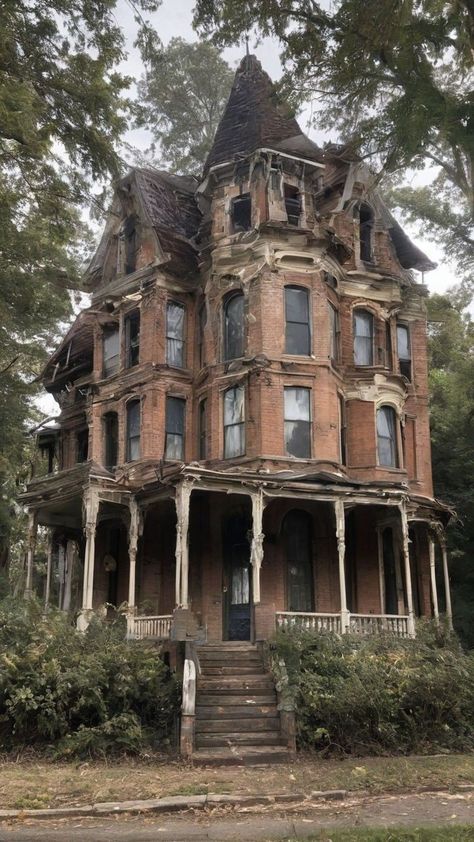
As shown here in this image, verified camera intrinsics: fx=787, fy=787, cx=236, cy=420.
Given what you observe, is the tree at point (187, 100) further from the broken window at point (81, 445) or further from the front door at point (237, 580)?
the front door at point (237, 580)

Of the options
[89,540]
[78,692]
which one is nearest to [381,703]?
[78,692]

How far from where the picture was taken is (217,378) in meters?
22.8

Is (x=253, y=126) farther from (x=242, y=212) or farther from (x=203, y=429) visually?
(x=203, y=429)

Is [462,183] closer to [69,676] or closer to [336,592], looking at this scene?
[69,676]

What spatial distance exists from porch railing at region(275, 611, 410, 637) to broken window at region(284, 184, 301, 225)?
12180mm

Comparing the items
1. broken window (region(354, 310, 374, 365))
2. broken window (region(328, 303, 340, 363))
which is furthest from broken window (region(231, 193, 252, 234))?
broken window (region(354, 310, 374, 365))

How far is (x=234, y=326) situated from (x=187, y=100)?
22300 millimetres

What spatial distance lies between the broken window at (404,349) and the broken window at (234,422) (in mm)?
6841

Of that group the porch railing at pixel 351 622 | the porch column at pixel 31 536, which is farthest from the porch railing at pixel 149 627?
the porch column at pixel 31 536

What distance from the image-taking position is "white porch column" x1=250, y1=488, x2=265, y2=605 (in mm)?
18031

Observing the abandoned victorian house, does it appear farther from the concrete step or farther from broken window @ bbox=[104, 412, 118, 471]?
the concrete step

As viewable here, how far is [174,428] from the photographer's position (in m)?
23.9

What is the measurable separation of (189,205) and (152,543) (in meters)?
12.2

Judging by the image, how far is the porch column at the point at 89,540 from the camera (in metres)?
19.6
